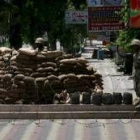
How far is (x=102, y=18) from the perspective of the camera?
2291 cm

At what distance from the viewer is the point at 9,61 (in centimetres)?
1652

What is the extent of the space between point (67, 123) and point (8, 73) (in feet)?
9.57

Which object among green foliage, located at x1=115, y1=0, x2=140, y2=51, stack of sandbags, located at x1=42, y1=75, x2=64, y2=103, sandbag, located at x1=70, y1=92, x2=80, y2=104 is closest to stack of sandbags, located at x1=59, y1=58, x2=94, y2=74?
stack of sandbags, located at x1=42, y1=75, x2=64, y2=103

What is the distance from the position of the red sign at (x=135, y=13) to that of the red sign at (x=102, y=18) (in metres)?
0.74

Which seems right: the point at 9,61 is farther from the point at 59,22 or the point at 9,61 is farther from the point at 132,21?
the point at 59,22

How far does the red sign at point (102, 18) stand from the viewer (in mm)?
22639

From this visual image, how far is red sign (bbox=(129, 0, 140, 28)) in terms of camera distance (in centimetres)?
2184

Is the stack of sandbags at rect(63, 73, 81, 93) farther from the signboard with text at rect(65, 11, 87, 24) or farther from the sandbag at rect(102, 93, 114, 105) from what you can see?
the signboard with text at rect(65, 11, 87, 24)

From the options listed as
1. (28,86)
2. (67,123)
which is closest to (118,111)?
(67,123)

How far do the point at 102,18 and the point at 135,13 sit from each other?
133cm

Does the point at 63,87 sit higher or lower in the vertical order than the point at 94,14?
lower

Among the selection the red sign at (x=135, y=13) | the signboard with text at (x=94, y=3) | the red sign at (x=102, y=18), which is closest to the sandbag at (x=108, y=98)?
the red sign at (x=135, y=13)

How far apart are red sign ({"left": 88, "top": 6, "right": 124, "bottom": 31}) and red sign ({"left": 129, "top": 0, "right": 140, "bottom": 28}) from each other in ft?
2.42

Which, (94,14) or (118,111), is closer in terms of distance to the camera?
(118,111)
